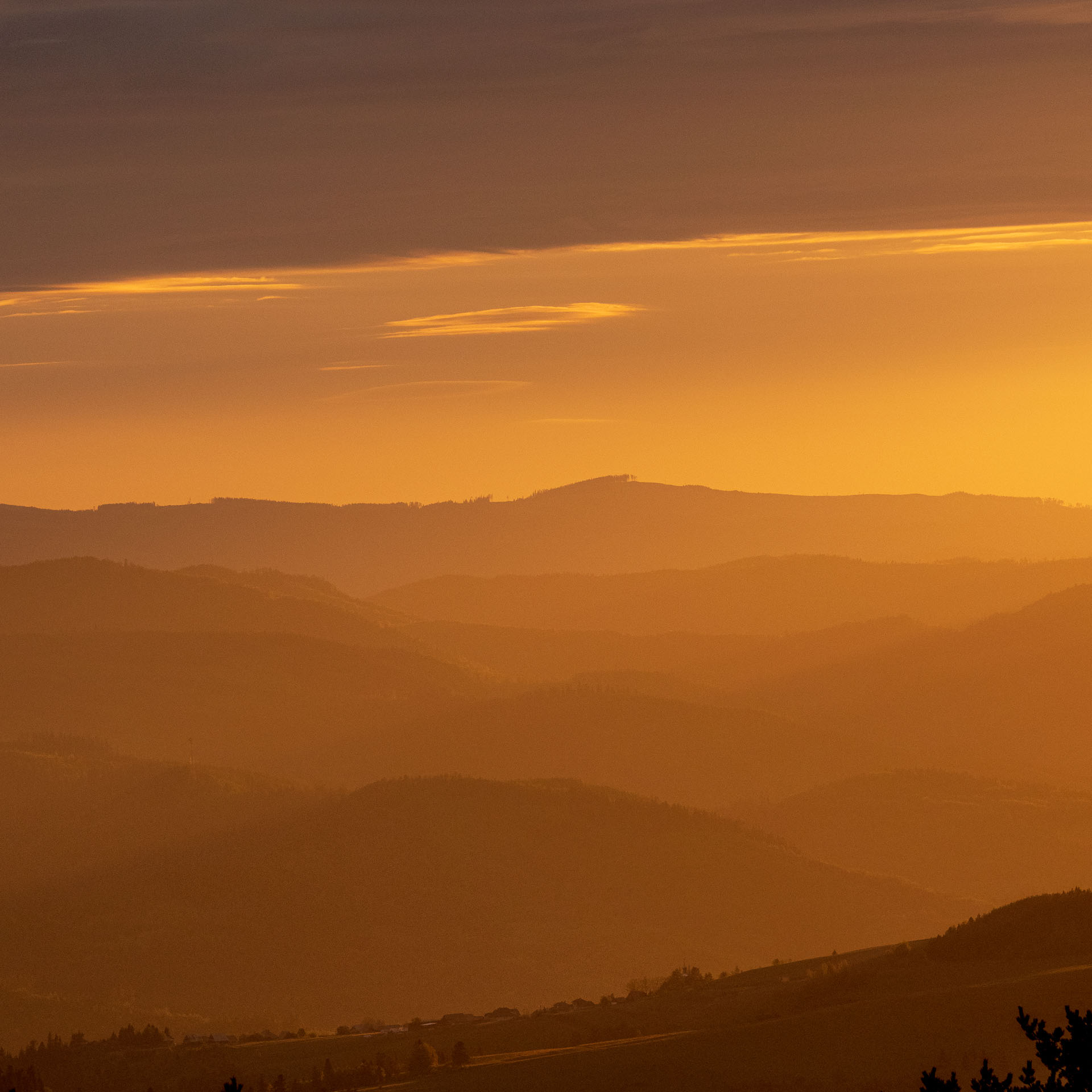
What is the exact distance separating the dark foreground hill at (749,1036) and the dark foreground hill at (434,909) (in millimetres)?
59990

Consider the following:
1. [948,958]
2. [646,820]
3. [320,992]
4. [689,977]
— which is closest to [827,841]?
[646,820]

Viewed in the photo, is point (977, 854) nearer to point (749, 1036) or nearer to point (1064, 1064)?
point (749, 1036)

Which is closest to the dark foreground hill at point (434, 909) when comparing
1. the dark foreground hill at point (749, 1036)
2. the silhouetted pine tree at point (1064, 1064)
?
the dark foreground hill at point (749, 1036)

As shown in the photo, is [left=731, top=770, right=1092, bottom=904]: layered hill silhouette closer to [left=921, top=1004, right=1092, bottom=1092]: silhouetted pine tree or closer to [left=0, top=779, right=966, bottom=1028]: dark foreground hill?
[left=0, top=779, right=966, bottom=1028]: dark foreground hill

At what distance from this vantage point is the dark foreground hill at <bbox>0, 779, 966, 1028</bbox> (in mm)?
136500

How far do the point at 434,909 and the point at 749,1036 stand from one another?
349 ft

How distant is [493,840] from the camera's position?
168 metres

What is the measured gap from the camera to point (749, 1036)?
158 ft

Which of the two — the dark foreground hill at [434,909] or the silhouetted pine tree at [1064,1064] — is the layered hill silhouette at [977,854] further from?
the silhouetted pine tree at [1064,1064]

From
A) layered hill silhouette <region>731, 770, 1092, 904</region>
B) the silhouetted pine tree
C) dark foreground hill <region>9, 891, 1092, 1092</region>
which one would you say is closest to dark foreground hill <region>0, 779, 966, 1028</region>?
layered hill silhouette <region>731, 770, 1092, 904</region>

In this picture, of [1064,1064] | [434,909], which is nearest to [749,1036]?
[1064,1064]

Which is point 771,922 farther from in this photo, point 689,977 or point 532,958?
point 689,977

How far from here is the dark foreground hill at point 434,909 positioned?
136 meters

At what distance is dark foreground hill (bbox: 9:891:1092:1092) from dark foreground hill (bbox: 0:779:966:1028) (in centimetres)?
5999
